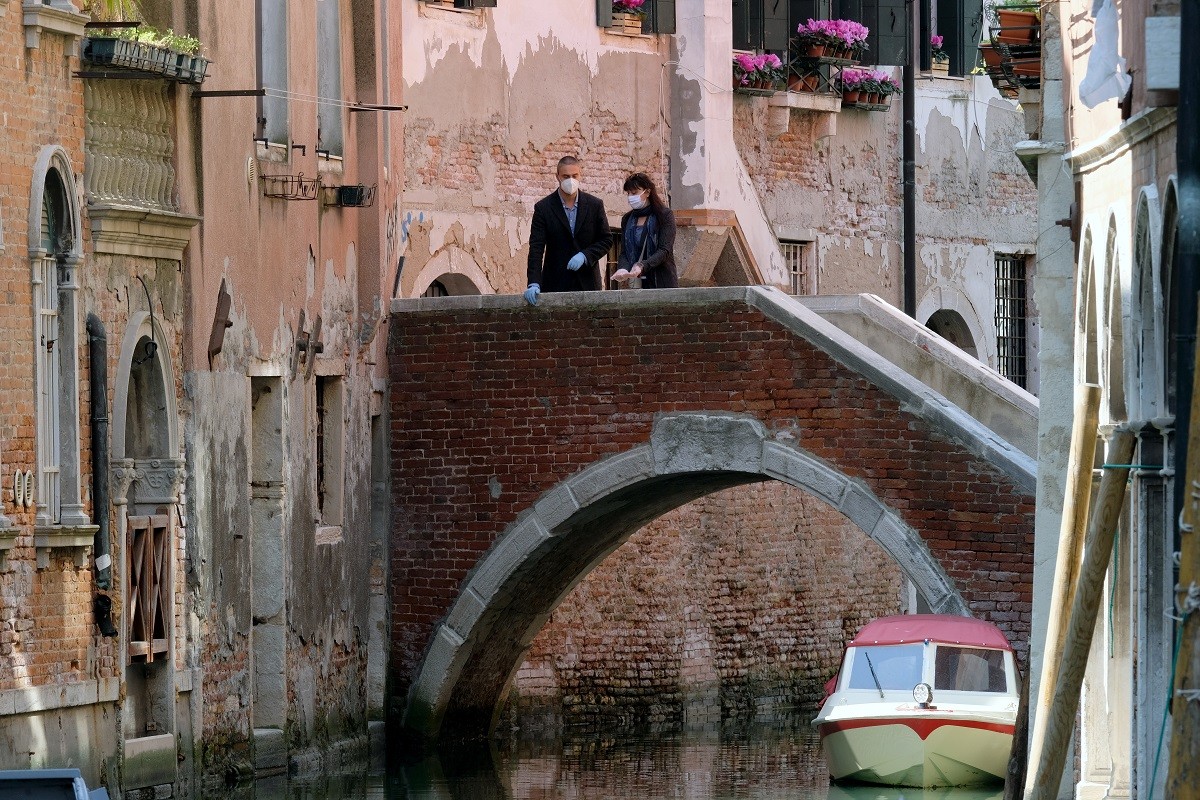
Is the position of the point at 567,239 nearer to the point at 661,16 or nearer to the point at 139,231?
the point at 661,16

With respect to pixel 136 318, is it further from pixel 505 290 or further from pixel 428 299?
pixel 505 290

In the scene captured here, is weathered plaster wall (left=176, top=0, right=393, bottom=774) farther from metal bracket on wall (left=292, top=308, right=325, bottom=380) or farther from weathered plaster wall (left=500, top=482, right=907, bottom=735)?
Answer: weathered plaster wall (left=500, top=482, right=907, bottom=735)

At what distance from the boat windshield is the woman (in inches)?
115

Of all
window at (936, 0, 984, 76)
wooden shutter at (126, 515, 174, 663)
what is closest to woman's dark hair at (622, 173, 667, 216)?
wooden shutter at (126, 515, 174, 663)

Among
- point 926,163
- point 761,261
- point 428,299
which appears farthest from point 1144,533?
point 926,163

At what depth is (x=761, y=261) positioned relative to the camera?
2233cm

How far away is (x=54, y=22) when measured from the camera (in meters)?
13.1

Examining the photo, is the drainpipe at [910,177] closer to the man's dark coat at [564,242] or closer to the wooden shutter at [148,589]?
the man's dark coat at [564,242]

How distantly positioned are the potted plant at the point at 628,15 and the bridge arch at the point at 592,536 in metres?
4.46

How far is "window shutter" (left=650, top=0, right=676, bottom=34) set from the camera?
21469 millimetres

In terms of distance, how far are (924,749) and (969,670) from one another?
22.0 inches

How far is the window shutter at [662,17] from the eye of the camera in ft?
70.4

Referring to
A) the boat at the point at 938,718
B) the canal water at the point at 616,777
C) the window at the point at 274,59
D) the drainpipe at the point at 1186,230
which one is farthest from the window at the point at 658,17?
the drainpipe at the point at 1186,230

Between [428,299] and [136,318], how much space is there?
13.8 feet
